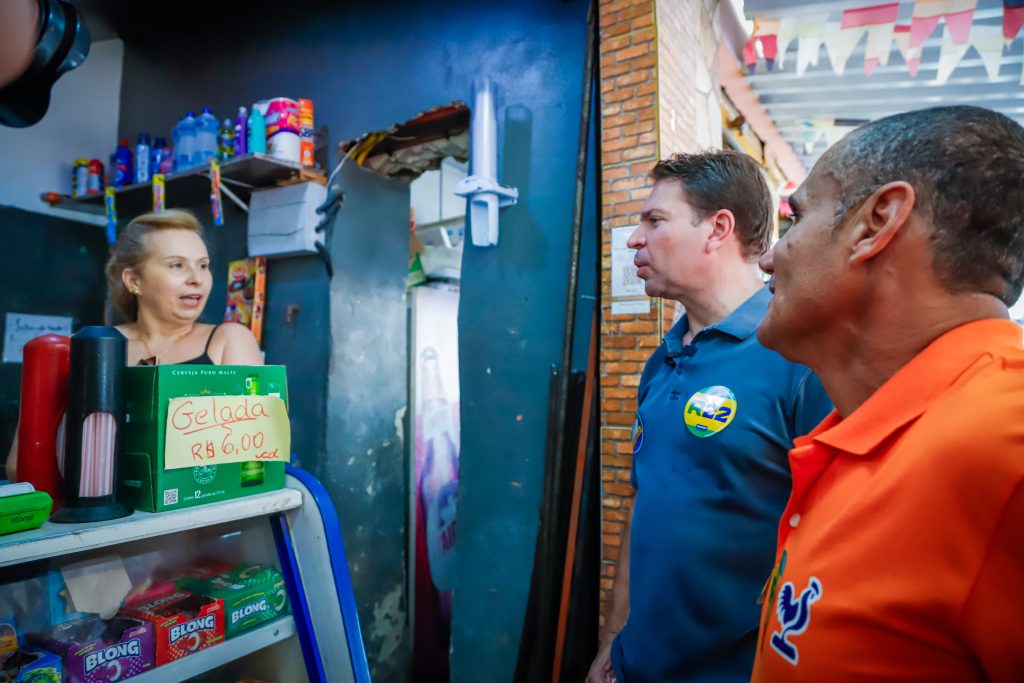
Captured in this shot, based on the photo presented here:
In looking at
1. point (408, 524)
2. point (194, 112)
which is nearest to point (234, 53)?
point (194, 112)

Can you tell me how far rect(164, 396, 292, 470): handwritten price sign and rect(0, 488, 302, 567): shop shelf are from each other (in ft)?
0.30

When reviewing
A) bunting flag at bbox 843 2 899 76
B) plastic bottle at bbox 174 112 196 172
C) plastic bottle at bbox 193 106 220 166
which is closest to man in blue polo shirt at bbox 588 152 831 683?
bunting flag at bbox 843 2 899 76

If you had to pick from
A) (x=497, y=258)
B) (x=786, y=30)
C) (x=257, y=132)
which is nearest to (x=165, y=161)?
(x=257, y=132)

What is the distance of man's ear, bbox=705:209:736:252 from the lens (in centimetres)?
164

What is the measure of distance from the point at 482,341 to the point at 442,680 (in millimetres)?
2291

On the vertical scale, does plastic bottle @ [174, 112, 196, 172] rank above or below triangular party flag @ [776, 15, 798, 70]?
below

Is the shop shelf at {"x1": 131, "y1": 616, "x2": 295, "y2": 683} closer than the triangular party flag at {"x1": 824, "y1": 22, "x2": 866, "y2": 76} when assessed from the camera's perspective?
Yes

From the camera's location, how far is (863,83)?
382cm

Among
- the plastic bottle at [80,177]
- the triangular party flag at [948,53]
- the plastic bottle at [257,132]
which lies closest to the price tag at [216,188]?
the plastic bottle at [257,132]

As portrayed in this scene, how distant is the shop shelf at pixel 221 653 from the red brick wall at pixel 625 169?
1.47 metres

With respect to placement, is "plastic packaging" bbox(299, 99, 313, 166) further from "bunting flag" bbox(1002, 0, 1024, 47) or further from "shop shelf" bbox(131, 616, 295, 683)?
"bunting flag" bbox(1002, 0, 1024, 47)

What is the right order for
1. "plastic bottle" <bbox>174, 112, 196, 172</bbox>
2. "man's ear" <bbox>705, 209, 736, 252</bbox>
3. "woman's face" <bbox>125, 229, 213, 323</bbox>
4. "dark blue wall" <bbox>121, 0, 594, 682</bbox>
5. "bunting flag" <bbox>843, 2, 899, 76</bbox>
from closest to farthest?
"man's ear" <bbox>705, 209, 736, 252</bbox>, "woman's face" <bbox>125, 229, 213, 323</bbox>, "dark blue wall" <bbox>121, 0, 594, 682</bbox>, "bunting flag" <bbox>843, 2, 899, 76</bbox>, "plastic bottle" <bbox>174, 112, 196, 172</bbox>

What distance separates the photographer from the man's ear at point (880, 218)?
0.73m

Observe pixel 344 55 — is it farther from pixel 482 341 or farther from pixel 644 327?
pixel 644 327
